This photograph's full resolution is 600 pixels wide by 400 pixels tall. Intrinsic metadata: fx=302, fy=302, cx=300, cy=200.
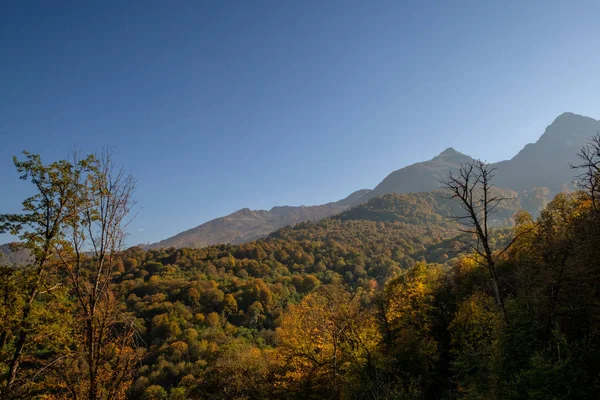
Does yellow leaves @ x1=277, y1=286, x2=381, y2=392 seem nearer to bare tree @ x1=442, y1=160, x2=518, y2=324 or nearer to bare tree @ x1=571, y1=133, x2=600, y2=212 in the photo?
bare tree @ x1=442, y1=160, x2=518, y2=324

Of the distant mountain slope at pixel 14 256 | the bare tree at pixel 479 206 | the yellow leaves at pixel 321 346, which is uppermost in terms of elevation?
the distant mountain slope at pixel 14 256

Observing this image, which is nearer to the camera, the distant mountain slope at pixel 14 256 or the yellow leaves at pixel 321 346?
the distant mountain slope at pixel 14 256

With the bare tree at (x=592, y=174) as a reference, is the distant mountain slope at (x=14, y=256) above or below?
above

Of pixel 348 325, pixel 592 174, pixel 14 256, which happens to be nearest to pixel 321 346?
pixel 348 325

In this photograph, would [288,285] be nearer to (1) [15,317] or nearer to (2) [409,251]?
(2) [409,251]

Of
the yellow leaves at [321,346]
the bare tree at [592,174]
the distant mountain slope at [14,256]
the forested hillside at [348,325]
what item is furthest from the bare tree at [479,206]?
the distant mountain slope at [14,256]

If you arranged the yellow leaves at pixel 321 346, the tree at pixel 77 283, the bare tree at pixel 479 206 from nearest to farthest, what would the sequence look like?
the tree at pixel 77 283 < the bare tree at pixel 479 206 < the yellow leaves at pixel 321 346

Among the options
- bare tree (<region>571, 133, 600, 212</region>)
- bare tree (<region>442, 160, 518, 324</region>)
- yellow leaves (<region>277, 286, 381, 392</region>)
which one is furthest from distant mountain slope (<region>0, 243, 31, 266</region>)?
bare tree (<region>571, 133, 600, 212</region>)

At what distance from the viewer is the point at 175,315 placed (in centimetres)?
7181

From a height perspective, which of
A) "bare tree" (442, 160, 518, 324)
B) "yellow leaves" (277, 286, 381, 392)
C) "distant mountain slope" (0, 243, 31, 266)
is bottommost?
"yellow leaves" (277, 286, 381, 392)

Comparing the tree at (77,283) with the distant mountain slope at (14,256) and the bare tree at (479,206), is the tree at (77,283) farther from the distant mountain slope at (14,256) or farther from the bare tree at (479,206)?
the bare tree at (479,206)

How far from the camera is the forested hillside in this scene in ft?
23.4

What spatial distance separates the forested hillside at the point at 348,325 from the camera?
713 centimetres

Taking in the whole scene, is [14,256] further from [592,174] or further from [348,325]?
[592,174]
